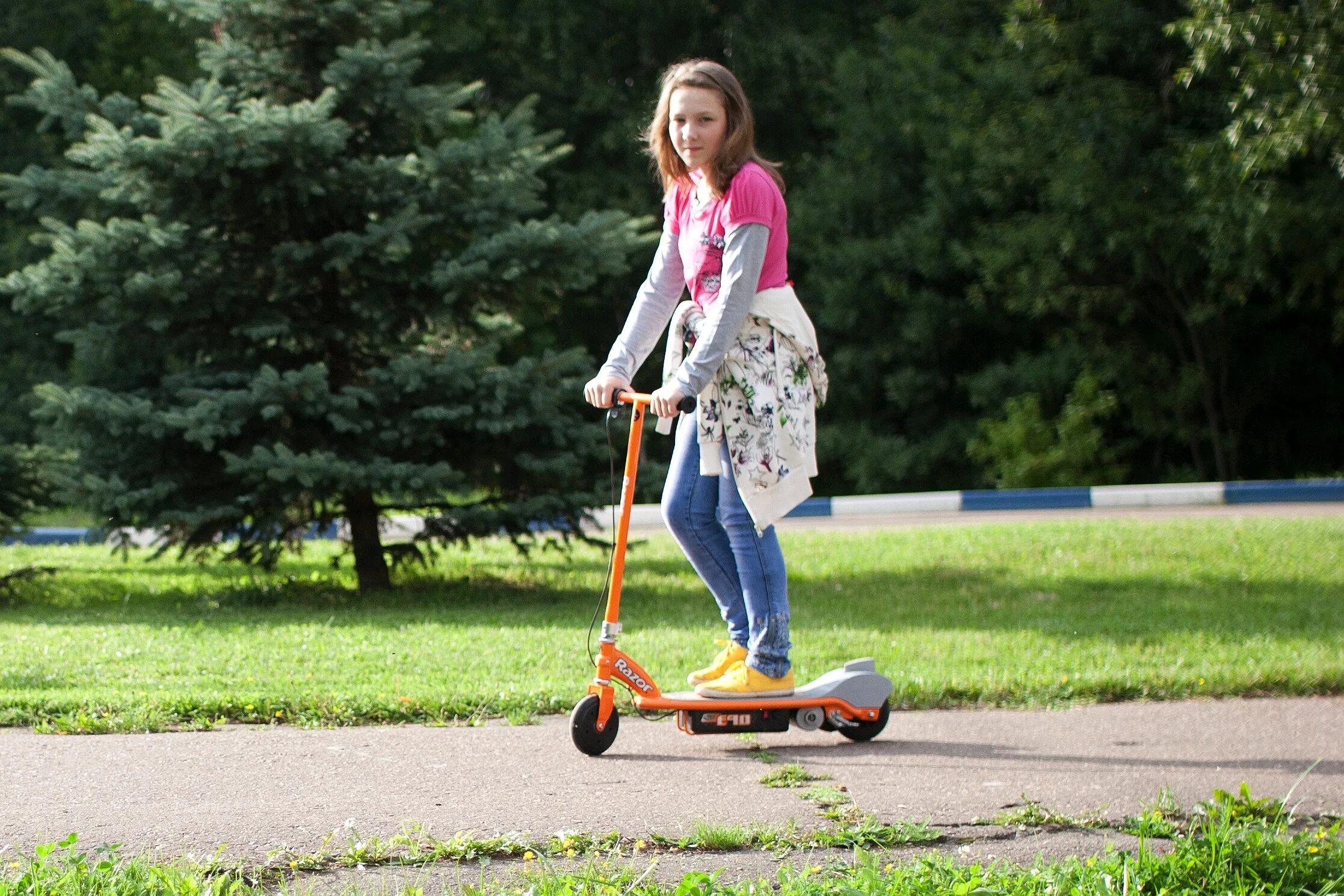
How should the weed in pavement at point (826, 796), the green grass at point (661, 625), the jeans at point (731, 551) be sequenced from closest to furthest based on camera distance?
the weed in pavement at point (826, 796)
the jeans at point (731, 551)
the green grass at point (661, 625)

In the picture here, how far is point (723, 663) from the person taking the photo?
4621 mm

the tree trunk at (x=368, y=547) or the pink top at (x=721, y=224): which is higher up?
the pink top at (x=721, y=224)

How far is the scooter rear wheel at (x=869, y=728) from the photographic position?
15.1ft

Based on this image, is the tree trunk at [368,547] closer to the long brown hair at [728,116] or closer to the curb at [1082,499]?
the long brown hair at [728,116]

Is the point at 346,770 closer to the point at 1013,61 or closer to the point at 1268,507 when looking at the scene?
the point at 1268,507

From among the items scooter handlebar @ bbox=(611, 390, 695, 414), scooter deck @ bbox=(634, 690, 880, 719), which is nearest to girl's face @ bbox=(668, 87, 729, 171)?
scooter handlebar @ bbox=(611, 390, 695, 414)

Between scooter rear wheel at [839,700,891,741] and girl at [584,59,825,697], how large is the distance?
255 mm

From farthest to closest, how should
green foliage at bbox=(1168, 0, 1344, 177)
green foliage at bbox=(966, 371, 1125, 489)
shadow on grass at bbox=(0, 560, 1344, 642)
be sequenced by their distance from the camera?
1. green foliage at bbox=(966, 371, 1125, 489)
2. green foliage at bbox=(1168, 0, 1344, 177)
3. shadow on grass at bbox=(0, 560, 1344, 642)

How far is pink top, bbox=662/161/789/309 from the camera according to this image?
439cm

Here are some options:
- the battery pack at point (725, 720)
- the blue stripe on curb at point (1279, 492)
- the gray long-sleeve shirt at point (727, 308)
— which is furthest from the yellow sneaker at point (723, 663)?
the blue stripe on curb at point (1279, 492)

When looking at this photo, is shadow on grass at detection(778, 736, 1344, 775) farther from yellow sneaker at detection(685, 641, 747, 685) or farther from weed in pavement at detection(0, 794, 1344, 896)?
weed in pavement at detection(0, 794, 1344, 896)

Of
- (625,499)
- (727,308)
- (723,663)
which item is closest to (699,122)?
(727,308)

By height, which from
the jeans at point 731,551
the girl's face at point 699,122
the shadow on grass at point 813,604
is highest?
the girl's face at point 699,122

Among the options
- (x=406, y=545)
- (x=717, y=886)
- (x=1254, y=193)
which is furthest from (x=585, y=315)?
(x=717, y=886)
